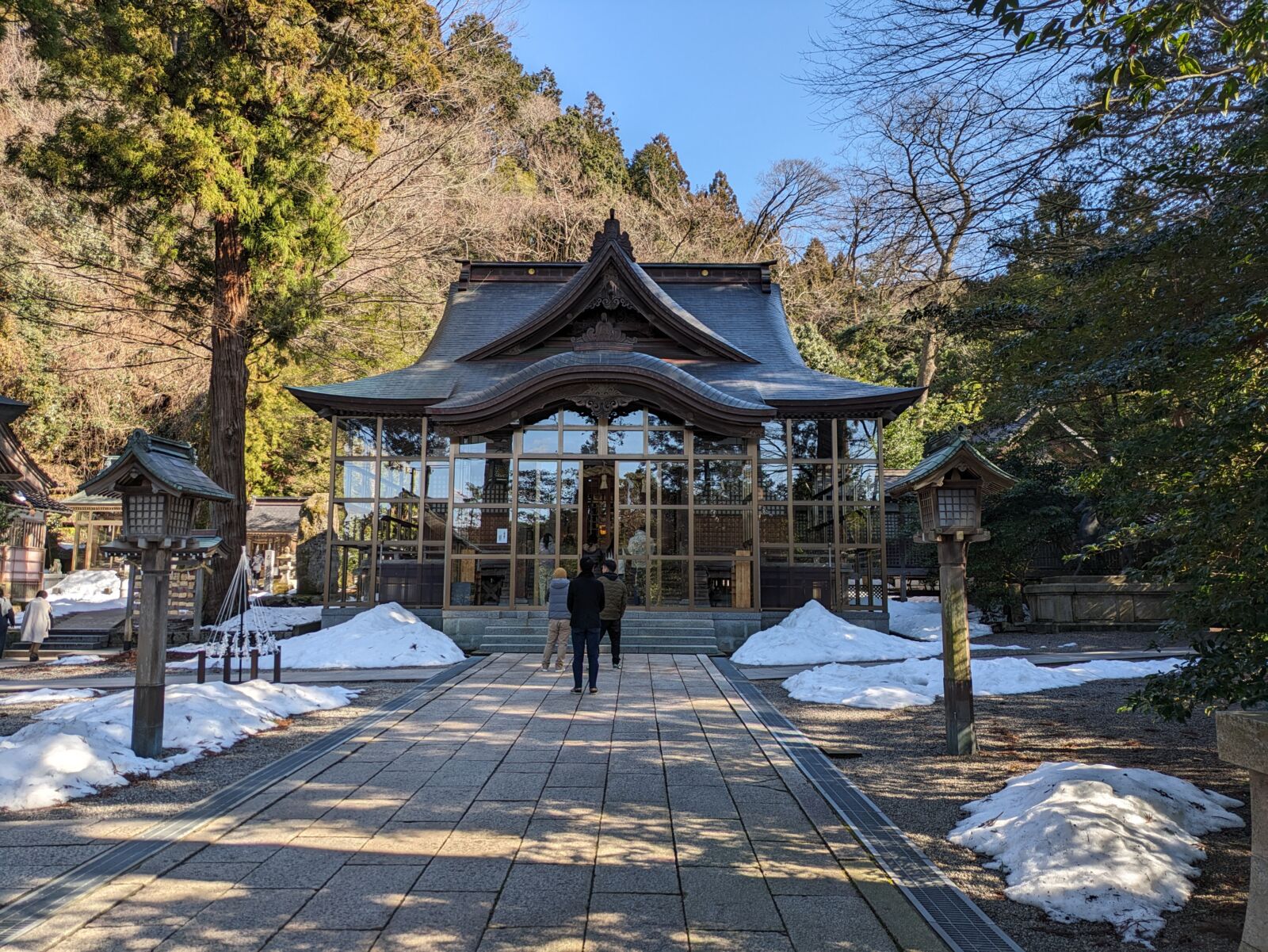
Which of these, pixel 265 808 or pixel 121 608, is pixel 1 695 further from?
pixel 121 608

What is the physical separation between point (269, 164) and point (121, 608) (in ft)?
44.0

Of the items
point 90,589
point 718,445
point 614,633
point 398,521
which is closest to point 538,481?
point 398,521

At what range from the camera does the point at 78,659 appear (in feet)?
47.5

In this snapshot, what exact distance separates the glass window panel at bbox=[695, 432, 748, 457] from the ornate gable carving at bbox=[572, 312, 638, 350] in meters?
2.87

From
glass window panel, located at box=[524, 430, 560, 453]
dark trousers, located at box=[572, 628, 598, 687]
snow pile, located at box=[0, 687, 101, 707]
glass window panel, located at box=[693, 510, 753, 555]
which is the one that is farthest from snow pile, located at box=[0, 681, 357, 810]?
glass window panel, located at box=[693, 510, 753, 555]

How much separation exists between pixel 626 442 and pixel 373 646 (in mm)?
6003

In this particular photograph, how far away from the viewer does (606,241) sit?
17.8 metres

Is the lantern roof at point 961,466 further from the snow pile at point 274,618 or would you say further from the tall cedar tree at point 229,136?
the tall cedar tree at point 229,136

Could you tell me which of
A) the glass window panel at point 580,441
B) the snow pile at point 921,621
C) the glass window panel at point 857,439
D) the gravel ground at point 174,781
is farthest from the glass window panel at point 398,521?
the snow pile at point 921,621

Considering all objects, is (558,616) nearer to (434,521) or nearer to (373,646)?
(373,646)

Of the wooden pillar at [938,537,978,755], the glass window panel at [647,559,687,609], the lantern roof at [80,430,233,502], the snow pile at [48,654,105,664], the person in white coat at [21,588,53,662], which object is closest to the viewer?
the lantern roof at [80,430,233,502]

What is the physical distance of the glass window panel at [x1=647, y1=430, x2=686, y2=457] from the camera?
16.1 metres

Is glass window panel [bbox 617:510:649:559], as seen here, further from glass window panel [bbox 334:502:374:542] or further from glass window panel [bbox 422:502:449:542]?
glass window panel [bbox 334:502:374:542]

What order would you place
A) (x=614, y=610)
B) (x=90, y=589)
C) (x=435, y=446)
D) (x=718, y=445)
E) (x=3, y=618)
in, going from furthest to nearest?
(x=90, y=589) < (x=435, y=446) < (x=718, y=445) < (x=3, y=618) < (x=614, y=610)
